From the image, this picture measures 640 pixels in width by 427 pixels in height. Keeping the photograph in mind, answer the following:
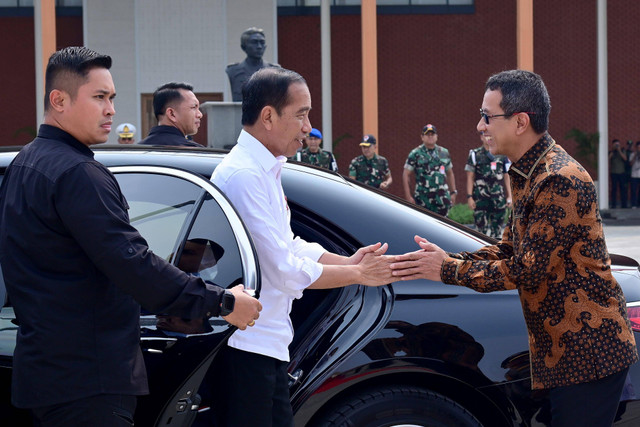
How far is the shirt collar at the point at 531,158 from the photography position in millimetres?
2775

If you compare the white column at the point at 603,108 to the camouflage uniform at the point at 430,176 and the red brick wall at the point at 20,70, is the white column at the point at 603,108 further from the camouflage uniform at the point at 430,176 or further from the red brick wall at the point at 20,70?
the red brick wall at the point at 20,70

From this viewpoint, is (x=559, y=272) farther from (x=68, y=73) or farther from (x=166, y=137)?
(x=166, y=137)

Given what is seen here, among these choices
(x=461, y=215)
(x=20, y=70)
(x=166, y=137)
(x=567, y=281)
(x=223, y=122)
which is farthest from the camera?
(x=20, y=70)

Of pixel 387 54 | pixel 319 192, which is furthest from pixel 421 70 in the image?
pixel 319 192

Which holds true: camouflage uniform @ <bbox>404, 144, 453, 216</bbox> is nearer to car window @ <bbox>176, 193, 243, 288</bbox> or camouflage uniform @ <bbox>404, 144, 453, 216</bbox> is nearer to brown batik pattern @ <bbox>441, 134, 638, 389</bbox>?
car window @ <bbox>176, 193, 243, 288</bbox>

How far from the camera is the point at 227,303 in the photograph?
96.4 inches

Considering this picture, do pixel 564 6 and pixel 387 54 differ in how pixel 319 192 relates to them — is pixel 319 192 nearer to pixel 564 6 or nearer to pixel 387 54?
pixel 387 54

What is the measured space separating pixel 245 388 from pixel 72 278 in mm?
693

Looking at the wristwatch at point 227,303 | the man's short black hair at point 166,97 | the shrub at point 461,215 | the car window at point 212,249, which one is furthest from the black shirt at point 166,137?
the shrub at point 461,215

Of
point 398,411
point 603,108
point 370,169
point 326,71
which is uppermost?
point 326,71

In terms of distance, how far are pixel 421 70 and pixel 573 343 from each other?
20.4 metres

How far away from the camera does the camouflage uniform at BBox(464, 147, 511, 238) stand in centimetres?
1248

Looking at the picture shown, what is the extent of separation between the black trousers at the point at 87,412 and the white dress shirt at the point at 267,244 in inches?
19.8

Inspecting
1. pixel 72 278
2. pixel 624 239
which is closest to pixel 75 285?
pixel 72 278
